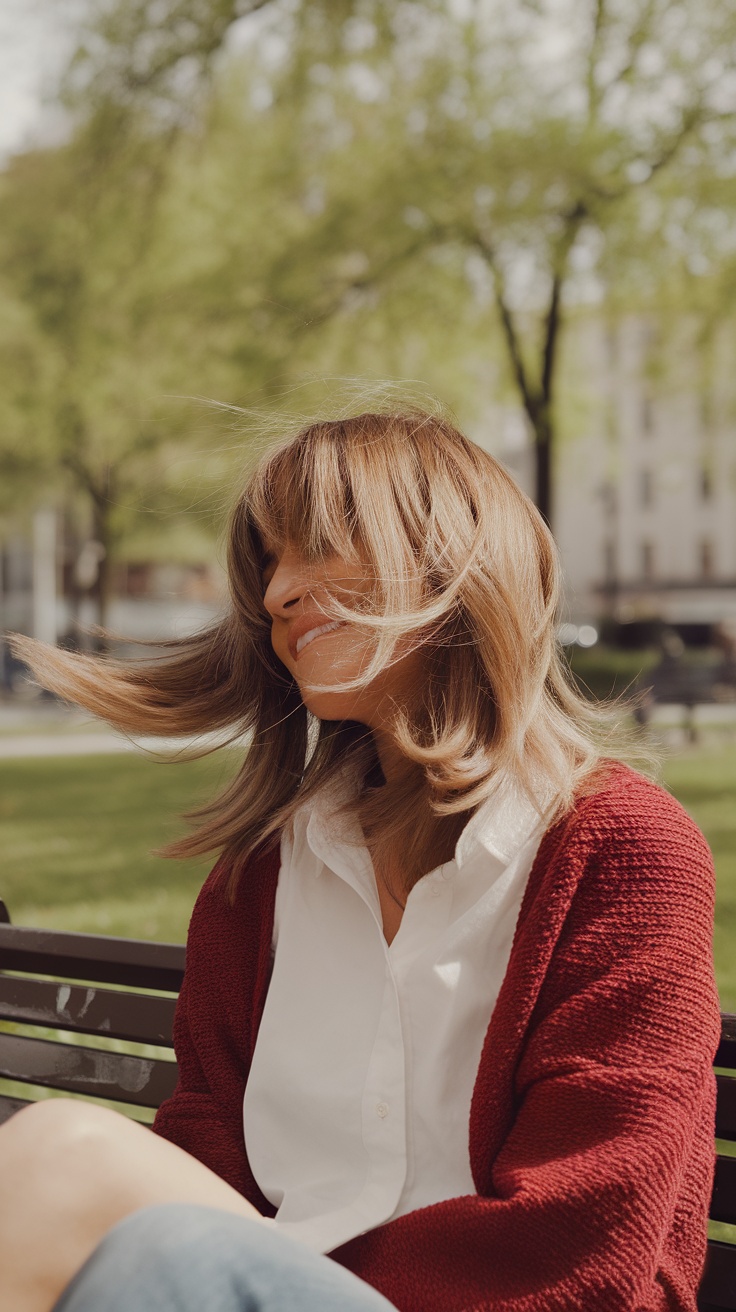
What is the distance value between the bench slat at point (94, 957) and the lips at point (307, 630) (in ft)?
2.36

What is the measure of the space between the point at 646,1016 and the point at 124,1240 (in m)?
0.67

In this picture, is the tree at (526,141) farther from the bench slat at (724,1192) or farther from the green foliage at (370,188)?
the bench slat at (724,1192)

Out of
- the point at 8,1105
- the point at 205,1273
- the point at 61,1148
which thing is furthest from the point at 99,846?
the point at 205,1273

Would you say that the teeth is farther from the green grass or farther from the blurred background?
the blurred background

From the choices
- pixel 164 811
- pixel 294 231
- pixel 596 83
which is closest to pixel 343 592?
pixel 164 811

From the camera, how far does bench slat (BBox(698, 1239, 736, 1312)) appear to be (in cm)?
195

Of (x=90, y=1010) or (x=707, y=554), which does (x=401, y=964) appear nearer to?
(x=90, y=1010)

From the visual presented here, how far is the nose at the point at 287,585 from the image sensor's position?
2.04 meters

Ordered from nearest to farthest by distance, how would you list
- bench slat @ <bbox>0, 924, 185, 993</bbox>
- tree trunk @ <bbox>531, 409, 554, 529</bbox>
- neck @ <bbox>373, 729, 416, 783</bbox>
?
neck @ <bbox>373, 729, 416, 783</bbox>
bench slat @ <bbox>0, 924, 185, 993</bbox>
tree trunk @ <bbox>531, 409, 554, 529</bbox>

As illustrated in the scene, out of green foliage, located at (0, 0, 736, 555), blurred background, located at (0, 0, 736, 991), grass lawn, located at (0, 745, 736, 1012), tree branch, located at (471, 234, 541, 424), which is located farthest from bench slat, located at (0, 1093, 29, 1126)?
tree branch, located at (471, 234, 541, 424)

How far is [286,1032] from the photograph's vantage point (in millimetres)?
1993

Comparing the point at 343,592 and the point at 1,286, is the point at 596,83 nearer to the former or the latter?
the point at 1,286

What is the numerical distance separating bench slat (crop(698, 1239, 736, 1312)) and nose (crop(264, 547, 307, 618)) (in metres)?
1.15

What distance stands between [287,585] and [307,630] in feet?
0.26
